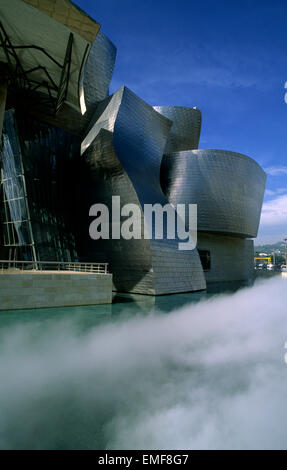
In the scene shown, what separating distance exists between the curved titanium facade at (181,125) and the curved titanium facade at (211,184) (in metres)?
3.76

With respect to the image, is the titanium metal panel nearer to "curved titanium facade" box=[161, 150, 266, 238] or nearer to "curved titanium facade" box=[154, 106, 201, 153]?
"curved titanium facade" box=[161, 150, 266, 238]

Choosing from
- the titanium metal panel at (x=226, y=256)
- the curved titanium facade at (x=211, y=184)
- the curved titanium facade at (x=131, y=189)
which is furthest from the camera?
the titanium metal panel at (x=226, y=256)

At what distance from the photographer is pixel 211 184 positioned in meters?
24.9

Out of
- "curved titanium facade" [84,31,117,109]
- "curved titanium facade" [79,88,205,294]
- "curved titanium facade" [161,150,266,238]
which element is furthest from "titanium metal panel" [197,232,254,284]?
"curved titanium facade" [84,31,117,109]

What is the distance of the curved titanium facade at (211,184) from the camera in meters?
24.7

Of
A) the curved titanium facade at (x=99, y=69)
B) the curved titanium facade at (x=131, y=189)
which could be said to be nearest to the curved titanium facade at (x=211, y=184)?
the curved titanium facade at (x=131, y=189)

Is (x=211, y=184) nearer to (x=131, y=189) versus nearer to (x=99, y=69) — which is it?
(x=131, y=189)

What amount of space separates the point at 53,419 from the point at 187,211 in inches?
882

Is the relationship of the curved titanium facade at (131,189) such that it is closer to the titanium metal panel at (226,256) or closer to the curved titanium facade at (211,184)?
the curved titanium facade at (211,184)

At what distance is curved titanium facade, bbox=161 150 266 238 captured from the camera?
24.7m

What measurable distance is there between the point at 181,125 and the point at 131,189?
52.0ft

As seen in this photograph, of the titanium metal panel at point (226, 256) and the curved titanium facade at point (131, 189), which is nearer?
the curved titanium facade at point (131, 189)
